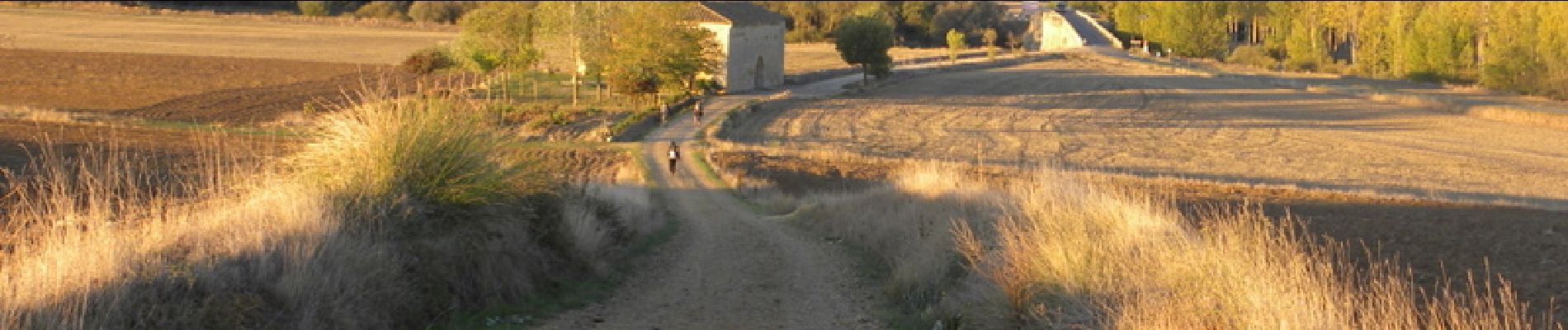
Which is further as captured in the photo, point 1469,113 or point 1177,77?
point 1177,77

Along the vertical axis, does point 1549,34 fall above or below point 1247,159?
above

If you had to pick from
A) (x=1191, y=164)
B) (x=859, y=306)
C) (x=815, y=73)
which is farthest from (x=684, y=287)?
(x=815, y=73)

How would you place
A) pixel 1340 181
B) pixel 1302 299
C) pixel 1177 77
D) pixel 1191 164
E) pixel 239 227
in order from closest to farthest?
pixel 1302 299, pixel 239 227, pixel 1340 181, pixel 1191 164, pixel 1177 77

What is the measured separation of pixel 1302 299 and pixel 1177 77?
3430 inches

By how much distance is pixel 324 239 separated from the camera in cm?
1109

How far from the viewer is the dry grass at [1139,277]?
29.9 ft

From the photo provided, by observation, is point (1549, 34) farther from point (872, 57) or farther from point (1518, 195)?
point (1518, 195)

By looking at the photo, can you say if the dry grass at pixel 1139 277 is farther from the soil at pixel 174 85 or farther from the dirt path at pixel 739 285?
the soil at pixel 174 85

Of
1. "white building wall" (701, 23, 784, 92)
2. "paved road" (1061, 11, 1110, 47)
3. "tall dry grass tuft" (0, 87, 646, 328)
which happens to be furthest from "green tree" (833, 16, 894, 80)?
"tall dry grass tuft" (0, 87, 646, 328)

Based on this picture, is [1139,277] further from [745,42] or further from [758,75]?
[758,75]

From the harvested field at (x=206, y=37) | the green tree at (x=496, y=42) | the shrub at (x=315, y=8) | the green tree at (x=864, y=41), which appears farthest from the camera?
the shrub at (x=315, y=8)

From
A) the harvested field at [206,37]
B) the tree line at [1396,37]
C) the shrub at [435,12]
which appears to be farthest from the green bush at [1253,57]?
the shrub at [435,12]

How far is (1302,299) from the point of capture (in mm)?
8781

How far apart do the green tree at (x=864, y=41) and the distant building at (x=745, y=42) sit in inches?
190
